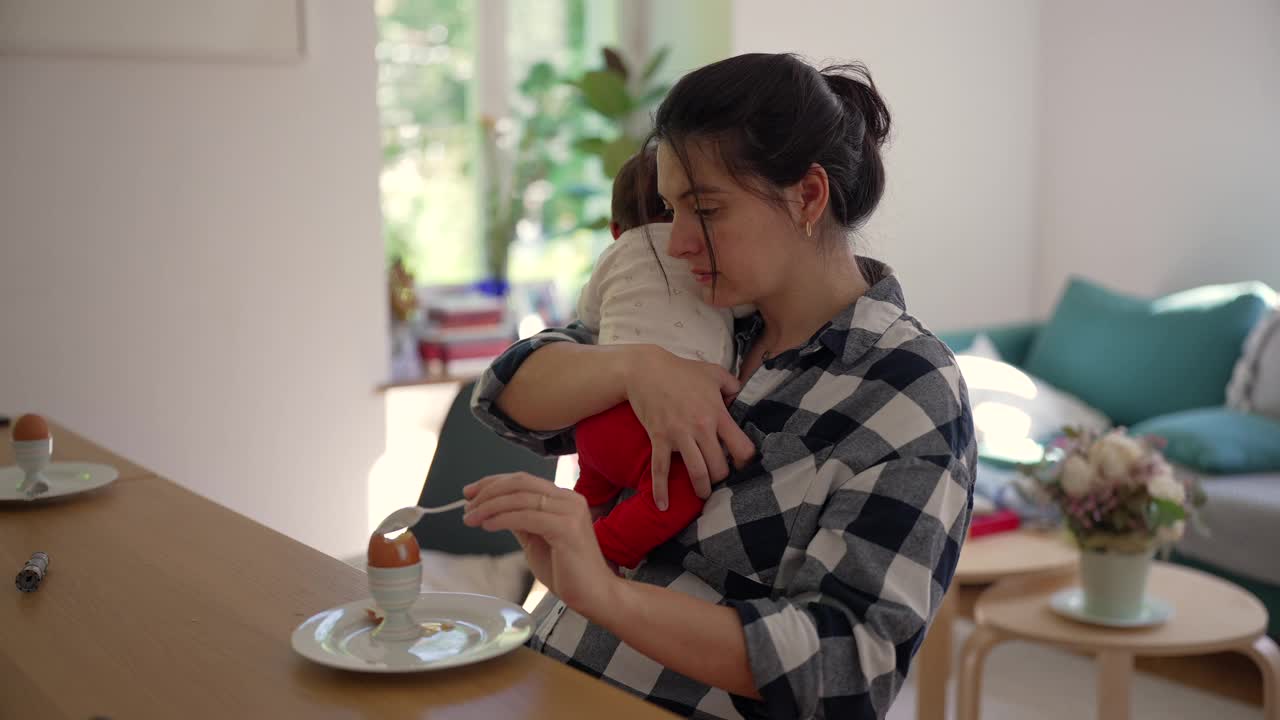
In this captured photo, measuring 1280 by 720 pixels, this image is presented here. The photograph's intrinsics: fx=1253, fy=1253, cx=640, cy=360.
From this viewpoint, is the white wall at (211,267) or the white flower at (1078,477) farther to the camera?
the white wall at (211,267)

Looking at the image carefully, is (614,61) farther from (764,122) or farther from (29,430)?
(764,122)

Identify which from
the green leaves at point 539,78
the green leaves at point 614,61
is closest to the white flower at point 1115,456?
the green leaves at point 614,61

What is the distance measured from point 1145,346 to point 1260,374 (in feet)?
1.37

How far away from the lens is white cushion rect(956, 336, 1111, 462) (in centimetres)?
391

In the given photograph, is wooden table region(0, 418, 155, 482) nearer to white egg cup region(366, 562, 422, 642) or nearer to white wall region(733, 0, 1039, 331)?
white egg cup region(366, 562, 422, 642)

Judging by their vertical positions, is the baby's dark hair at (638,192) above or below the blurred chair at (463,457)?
above

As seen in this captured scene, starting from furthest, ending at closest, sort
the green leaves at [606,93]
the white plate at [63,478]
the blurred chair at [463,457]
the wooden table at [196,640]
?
the green leaves at [606,93], the blurred chair at [463,457], the white plate at [63,478], the wooden table at [196,640]

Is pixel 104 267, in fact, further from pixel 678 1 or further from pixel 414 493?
pixel 678 1

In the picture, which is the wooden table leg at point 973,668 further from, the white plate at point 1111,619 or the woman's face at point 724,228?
the woman's face at point 724,228

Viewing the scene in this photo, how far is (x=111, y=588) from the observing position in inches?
51.0

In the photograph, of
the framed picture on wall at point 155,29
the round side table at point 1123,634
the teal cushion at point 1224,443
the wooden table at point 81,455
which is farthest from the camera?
the teal cushion at point 1224,443

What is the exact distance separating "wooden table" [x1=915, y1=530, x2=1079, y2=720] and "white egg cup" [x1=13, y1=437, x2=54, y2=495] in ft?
5.65

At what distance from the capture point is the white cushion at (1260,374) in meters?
3.70

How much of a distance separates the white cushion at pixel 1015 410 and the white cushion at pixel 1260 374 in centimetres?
41
